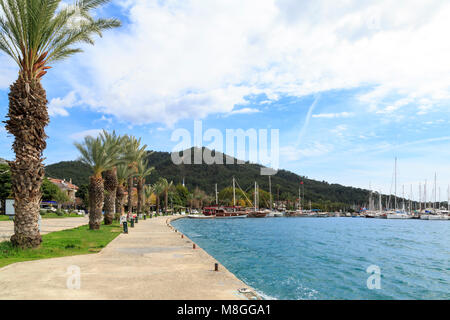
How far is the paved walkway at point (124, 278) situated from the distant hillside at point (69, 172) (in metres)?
117

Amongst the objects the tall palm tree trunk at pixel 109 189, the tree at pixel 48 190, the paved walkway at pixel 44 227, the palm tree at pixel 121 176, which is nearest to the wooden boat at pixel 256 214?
the tree at pixel 48 190

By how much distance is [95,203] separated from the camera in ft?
92.9

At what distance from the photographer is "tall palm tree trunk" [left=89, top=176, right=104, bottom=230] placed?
1105 inches

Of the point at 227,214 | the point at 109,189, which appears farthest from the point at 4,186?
the point at 227,214

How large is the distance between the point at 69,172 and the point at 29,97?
12727 centimetres

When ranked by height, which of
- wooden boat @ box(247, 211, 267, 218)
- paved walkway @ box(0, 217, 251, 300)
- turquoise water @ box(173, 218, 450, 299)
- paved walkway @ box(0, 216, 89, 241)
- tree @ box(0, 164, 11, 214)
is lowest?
wooden boat @ box(247, 211, 267, 218)

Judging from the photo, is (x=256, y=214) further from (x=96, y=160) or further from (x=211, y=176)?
(x=96, y=160)

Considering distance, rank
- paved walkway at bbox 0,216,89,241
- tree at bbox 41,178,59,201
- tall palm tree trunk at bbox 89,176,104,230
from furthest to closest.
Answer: tree at bbox 41,178,59,201
tall palm tree trunk at bbox 89,176,104,230
paved walkway at bbox 0,216,89,241

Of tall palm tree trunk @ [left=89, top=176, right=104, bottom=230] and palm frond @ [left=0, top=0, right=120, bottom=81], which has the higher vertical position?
palm frond @ [left=0, top=0, right=120, bottom=81]

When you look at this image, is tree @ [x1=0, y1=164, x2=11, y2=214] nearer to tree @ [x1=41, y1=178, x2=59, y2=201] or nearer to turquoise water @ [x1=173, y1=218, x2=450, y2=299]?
tree @ [x1=41, y1=178, x2=59, y2=201]

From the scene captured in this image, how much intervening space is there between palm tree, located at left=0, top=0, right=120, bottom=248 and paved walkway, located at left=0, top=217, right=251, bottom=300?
315 cm

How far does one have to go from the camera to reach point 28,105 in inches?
587

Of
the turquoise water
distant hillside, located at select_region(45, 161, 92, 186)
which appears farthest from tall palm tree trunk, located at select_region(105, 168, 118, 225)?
distant hillside, located at select_region(45, 161, 92, 186)
